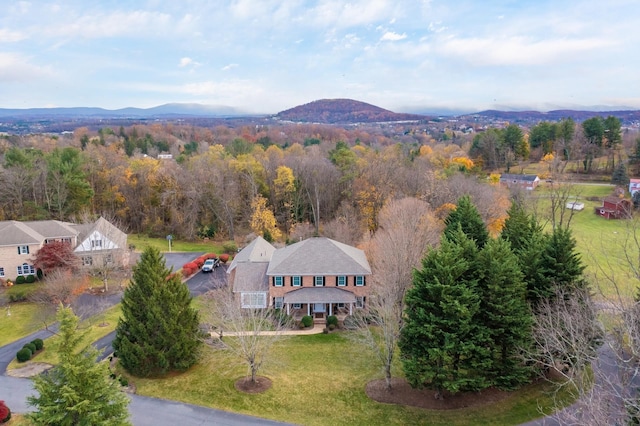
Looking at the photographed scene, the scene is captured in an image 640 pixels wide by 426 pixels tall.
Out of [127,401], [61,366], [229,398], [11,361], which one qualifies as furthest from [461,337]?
[11,361]

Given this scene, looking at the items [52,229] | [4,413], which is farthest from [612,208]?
[52,229]

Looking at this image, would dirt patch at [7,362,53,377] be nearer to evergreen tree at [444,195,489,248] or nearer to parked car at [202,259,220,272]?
parked car at [202,259,220,272]

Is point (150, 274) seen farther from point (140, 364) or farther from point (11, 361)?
point (11, 361)

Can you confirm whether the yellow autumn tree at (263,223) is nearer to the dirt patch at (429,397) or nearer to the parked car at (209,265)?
the parked car at (209,265)

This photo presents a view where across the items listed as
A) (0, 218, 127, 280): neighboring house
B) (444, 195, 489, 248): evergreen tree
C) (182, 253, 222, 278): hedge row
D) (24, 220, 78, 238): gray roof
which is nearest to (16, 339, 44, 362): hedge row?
(0, 218, 127, 280): neighboring house

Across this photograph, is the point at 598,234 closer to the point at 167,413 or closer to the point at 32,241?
the point at 167,413

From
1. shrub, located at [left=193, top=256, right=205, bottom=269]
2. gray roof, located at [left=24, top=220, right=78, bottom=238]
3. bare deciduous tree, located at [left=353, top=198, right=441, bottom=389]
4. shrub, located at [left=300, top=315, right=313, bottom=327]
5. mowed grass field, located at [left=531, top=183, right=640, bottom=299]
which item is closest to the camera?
bare deciduous tree, located at [left=353, top=198, right=441, bottom=389]

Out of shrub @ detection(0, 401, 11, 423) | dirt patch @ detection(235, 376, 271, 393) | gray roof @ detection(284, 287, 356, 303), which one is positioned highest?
gray roof @ detection(284, 287, 356, 303)
